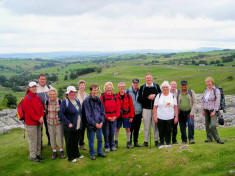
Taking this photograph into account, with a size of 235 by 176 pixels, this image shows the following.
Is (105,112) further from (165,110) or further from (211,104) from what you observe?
(211,104)

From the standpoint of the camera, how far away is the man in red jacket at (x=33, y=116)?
980 cm

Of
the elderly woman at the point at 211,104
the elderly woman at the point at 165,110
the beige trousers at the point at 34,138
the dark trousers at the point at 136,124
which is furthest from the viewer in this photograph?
the dark trousers at the point at 136,124

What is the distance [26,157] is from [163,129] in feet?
24.6

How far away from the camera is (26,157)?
11000 millimetres

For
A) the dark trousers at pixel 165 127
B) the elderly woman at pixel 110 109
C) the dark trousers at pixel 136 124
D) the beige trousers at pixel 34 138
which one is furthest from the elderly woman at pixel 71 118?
the dark trousers at pixel 165 127

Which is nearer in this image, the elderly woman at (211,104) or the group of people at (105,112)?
the group of people at (105,112)

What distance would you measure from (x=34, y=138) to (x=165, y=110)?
6.78 metres

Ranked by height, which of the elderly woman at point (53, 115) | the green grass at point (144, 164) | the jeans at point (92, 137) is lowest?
the green grass at point (144, 164)

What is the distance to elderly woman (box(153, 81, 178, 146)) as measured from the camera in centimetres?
1045

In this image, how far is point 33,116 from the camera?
32.3 feet

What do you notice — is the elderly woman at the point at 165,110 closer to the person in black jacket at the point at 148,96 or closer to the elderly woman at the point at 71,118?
the person in black jacket at the point at 148,96

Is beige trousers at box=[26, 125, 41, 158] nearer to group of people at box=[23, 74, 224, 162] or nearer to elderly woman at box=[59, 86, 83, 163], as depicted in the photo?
group of people at box=[23, 74, 224, 162]

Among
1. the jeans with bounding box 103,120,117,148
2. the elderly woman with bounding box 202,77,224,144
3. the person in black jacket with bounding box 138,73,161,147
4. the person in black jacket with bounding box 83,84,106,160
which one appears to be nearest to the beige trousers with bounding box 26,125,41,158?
→ the person in black jacket with bounding box 83,84,106,160

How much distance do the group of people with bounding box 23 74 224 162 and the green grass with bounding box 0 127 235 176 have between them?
1.95 feet
